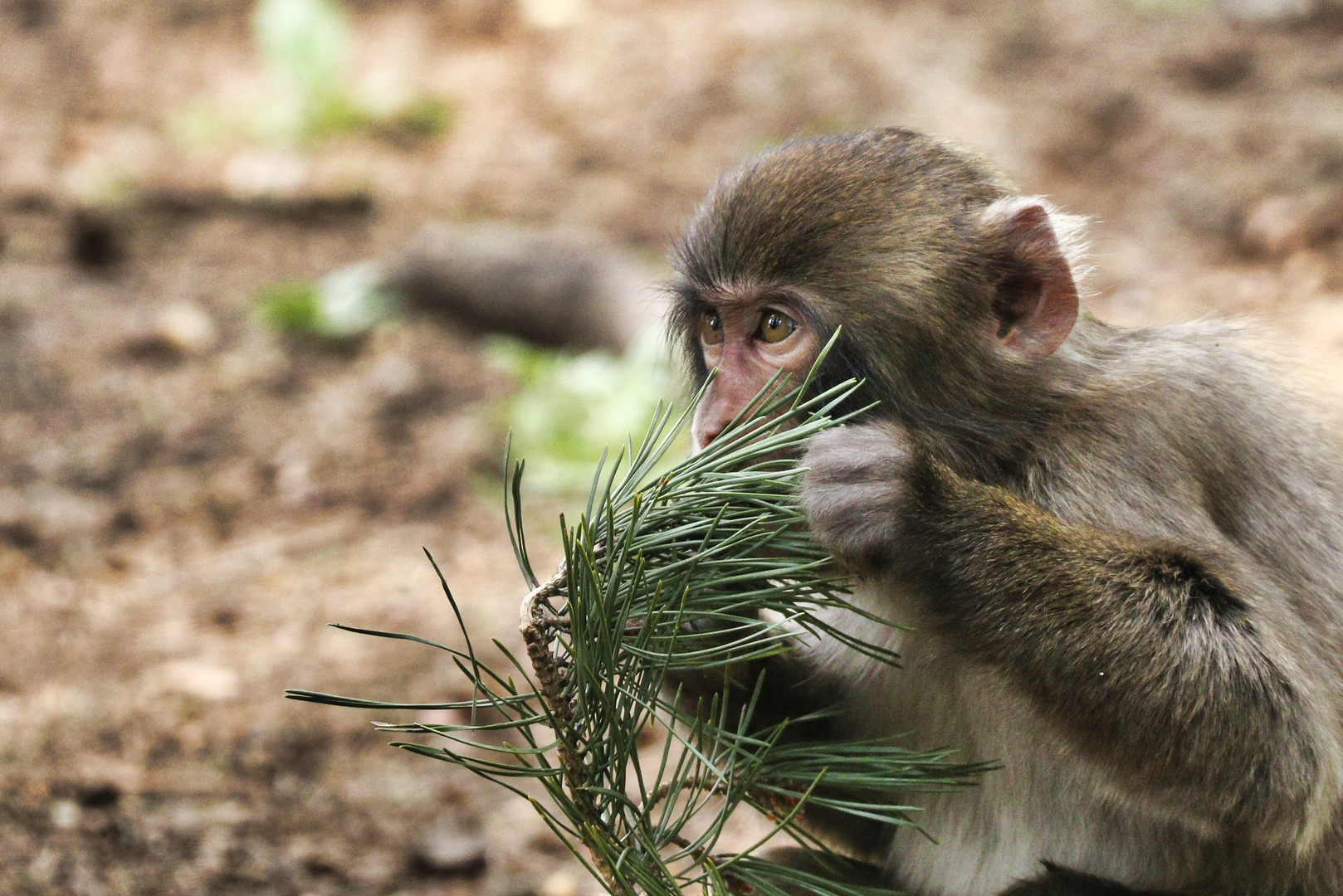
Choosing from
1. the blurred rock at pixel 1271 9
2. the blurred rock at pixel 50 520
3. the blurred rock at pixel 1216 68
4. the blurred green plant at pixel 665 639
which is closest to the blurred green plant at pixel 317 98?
the blurred rock at pixel 50 520

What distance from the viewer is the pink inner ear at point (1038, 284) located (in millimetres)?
2934

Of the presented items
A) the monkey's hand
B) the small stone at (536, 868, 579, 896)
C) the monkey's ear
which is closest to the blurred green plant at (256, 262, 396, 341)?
the small stone at (536, 868, 579, 896)

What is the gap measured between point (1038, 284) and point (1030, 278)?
0.02m

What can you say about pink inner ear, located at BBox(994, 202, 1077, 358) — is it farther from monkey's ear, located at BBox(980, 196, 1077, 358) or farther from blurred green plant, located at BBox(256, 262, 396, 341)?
blurred green plant, located at BBox(256, 262, 396, 341)

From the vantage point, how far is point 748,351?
9.75 ft

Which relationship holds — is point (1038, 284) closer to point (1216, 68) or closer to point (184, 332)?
point (184, 332)

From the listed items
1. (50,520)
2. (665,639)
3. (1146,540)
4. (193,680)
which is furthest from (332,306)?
(1146,540)

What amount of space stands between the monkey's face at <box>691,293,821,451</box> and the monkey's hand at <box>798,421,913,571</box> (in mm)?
388

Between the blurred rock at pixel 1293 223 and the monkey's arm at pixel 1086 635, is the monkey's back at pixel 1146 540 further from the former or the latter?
the blurred rock at pixel 1293 223

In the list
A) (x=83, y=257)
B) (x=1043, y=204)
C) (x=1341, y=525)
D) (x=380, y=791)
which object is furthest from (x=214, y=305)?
(x=1341, y=525)

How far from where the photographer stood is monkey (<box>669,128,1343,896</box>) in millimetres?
2438

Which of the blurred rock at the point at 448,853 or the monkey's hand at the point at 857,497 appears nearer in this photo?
the monkey's hand at the point at 857,497

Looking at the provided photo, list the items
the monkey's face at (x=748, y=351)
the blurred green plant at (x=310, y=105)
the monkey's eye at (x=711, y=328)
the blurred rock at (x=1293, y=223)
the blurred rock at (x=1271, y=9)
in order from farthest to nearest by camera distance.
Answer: the blurred green plant at (x=310, y=105), the blurred rock at (x=1271, y=9), the blurred rock at (x=1293, y=223), the monkey's eye at (x=711, y=328), the monkey's face at (x=748, y=351)

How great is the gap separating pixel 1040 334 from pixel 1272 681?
3.05 ft
